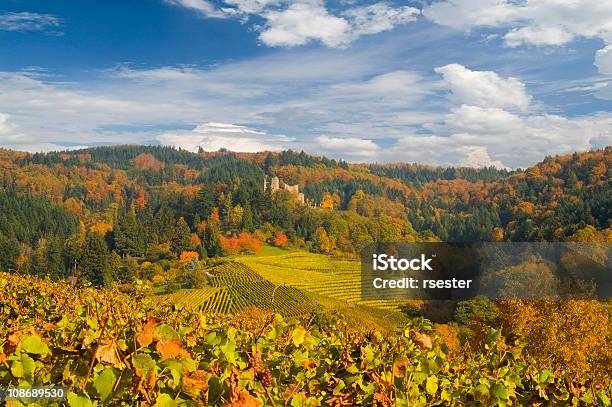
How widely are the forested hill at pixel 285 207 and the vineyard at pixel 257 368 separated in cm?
5479

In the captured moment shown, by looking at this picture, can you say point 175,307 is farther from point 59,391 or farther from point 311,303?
point 311,303

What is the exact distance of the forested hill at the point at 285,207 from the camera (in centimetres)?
8606

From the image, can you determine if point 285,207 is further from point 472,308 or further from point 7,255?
point 472,308

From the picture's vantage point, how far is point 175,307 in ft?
14.6

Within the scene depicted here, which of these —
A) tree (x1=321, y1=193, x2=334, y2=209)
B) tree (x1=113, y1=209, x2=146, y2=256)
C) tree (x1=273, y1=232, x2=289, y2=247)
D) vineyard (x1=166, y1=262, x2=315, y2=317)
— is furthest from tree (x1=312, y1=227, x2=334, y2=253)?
tree (x1=321, y1=193, x2=334, y2=209)

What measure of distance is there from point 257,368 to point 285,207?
101969mm

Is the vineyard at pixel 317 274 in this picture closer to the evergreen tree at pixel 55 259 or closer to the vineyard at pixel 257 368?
the evergreen tree at pixel 55 259

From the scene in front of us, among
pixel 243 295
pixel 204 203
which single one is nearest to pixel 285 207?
pixel 204 203

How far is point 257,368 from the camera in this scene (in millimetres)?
1925

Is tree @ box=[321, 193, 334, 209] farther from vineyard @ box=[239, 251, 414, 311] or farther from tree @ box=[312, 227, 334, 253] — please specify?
vineyard @ box=[239, 251, 414, 311]

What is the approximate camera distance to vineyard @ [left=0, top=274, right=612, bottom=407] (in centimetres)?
158

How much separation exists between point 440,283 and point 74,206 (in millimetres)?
95801

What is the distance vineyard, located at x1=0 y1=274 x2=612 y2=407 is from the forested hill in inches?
2157

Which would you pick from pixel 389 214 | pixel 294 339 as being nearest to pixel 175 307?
pixel 294 339
